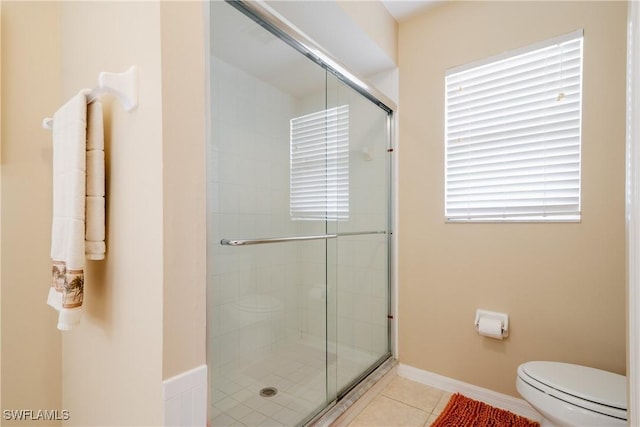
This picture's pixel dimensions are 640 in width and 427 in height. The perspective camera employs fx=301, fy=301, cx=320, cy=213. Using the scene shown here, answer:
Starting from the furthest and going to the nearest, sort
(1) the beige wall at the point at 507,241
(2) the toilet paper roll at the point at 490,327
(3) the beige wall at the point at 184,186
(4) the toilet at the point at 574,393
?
(2) the toilet paper roll at the point at 490,327, (1) the beige wall at the point at 507,241, (4) the toilet at the point at 574,393, (3) the beige wall at the point at 184,186

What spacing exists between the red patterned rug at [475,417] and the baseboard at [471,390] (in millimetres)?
38

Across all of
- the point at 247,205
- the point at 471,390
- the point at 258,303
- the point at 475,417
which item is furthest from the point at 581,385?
the point at 247,205

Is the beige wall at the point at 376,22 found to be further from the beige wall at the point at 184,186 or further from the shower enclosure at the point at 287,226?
the beige wall at the point at 184,186

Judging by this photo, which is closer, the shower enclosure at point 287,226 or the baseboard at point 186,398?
the baseboard at point 186,398

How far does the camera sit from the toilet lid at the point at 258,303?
1.42 meters

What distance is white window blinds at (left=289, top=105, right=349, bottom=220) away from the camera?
5.21ft

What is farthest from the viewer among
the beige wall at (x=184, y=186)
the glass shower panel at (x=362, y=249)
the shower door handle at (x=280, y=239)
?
the glass shower panel at (x=362, y=249)

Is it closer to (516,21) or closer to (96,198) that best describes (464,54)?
(516,21)

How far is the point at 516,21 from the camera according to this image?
1652 millimetres

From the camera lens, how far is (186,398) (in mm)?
799

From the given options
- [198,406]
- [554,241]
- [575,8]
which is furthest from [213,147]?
[575,8]

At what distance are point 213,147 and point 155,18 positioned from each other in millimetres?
530

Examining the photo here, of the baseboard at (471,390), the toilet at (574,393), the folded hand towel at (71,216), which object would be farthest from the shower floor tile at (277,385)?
the toilet at (574,393)

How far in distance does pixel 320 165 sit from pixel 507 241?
1122 mm
